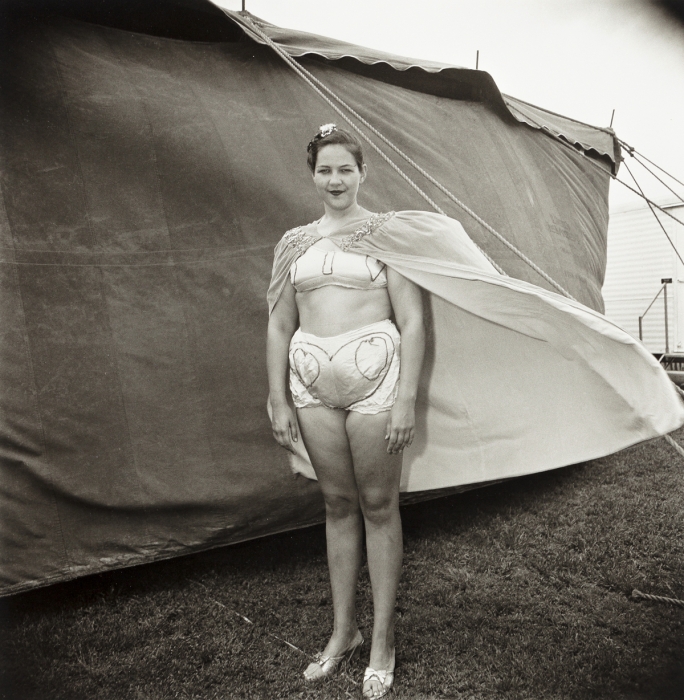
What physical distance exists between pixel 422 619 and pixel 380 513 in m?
0.71

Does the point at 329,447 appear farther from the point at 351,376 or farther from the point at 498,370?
the point at 498,370

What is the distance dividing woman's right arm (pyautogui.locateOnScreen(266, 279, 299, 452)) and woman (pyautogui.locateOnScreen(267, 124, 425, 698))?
0.05 meters

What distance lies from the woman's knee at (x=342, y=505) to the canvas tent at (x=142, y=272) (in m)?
0.71

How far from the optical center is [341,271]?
6.46 feet

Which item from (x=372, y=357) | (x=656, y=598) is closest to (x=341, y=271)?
(x=372, y=357)

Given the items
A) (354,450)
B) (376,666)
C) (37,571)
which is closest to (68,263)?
(37,571)

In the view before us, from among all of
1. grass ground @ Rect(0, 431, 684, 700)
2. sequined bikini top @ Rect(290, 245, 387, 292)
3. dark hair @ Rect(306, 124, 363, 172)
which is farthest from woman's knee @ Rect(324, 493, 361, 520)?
dark hair @ Rect(306, 124, 363, 172)

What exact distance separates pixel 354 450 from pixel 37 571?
1.33m

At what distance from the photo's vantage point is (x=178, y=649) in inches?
90.6

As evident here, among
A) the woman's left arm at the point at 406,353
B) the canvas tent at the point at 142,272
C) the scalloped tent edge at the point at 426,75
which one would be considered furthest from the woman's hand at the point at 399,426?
the scalloped tent edge at the point at 426,75

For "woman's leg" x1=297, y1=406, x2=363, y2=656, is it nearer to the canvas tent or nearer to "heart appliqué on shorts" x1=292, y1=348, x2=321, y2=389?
"heart appliqué on shorts" x1=292, y1=348, x2=321, y2=389

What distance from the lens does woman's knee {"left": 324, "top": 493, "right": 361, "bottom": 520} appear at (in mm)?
2076

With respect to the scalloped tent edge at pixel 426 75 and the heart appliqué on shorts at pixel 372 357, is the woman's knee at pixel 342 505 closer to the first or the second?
the heart appliqué on shorts at pixel 372 357

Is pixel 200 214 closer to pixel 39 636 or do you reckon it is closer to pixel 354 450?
pixel 354 450
